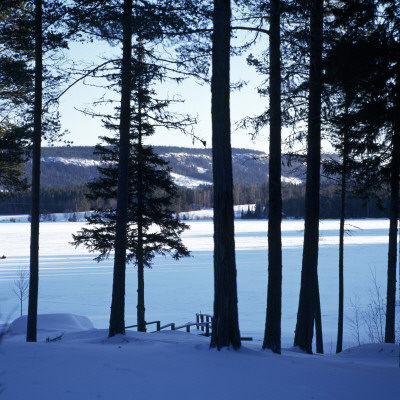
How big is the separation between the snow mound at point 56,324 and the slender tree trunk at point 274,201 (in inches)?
373

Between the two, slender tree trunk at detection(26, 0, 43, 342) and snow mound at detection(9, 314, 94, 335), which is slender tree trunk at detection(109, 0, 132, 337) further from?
snow mound at detection(9, 314, 94, 335)

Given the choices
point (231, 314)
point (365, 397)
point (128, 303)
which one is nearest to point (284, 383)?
point (365, 397)

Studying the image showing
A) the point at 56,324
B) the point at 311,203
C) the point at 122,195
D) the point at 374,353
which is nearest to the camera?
the point at 311,203

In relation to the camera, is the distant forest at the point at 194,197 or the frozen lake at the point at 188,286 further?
the frozen lake at the point at 188,286

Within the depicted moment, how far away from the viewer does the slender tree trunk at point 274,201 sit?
8312 mm

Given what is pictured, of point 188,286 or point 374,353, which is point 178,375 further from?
point 188,286

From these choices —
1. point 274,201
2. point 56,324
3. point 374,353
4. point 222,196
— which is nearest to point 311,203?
point 274,201

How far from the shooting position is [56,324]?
16.7m

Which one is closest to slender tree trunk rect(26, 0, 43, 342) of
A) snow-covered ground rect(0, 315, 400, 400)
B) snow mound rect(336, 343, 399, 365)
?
snow-covered ground rect(0, 315, 400, 400)

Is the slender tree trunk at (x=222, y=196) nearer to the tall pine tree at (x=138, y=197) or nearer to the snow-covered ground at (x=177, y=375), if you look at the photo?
the snow-covered ground at (x=177, y=375)

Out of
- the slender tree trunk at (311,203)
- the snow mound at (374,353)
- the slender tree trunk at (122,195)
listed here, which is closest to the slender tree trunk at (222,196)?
the slender tree trunk at (311,203)

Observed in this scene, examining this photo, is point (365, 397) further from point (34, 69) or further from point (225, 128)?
point (34, 69)

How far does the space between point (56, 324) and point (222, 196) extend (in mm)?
12118

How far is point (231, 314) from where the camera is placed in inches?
281
